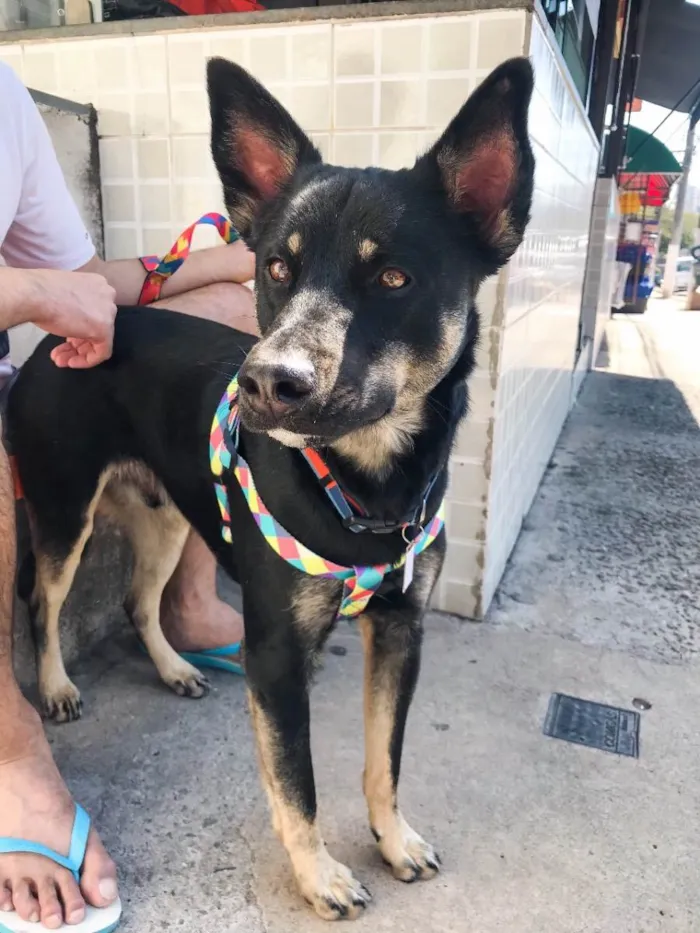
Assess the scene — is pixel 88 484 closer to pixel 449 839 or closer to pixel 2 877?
pixel 2 877

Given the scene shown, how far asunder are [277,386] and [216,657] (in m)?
1.68

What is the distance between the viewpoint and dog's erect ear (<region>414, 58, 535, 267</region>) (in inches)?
56.7

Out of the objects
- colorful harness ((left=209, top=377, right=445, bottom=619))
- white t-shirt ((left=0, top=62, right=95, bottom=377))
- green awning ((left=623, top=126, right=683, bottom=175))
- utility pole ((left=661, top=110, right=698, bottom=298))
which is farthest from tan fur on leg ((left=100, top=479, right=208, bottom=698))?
utility pole ((left=661, top=110, right=698, bottom=298))

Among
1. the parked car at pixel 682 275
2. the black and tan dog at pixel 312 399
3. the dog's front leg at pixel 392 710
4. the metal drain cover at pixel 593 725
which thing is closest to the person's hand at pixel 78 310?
the black and tan dog at pixel 312 399

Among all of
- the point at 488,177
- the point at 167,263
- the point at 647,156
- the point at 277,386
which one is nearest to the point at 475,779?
the point at 277,386

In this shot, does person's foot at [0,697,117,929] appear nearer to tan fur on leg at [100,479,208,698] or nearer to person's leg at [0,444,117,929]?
person's leg at [0,444,117,929]

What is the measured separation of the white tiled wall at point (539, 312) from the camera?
2904 millimetres

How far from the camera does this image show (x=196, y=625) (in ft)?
8.91

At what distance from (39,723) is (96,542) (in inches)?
34.2

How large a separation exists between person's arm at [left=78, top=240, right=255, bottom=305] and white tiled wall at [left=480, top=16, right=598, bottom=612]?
89cm

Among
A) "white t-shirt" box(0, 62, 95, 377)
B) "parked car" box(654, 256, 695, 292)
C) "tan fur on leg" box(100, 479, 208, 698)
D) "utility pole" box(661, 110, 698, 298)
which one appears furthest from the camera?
"parked car" box(654, 256, 695, 292)

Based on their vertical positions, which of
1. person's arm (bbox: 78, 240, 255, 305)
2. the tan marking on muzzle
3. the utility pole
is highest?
the tan marking on muzzle

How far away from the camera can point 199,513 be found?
204 cm

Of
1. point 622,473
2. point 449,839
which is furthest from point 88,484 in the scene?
point 622,473
